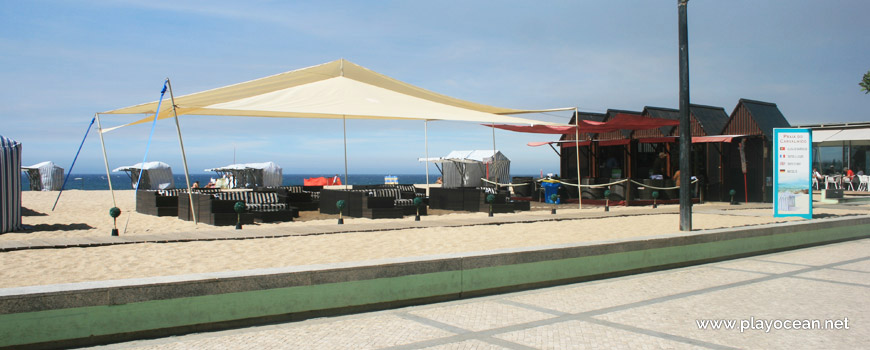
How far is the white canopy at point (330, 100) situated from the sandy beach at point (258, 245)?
2.72 metres

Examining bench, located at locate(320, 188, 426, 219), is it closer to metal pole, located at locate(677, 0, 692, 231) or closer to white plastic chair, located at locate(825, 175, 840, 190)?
metal pole, located at locate(677, 0, 692, 231)

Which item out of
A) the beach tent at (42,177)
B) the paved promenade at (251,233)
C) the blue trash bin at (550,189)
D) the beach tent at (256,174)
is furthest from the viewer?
the beach tent at (256,174)

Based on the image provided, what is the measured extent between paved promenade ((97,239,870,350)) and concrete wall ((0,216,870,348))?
159mm

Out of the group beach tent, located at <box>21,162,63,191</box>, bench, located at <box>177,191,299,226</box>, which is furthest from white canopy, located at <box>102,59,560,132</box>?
beach tent, located at <box>21,162,63,191</box>

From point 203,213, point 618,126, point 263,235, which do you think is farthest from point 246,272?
point 618,126

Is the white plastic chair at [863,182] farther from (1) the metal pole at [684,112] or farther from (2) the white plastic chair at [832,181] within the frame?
(1) the metal pole at [684,112]

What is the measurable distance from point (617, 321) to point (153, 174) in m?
42.1

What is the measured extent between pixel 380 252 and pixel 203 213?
701 centimetres

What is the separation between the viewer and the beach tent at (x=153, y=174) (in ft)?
142

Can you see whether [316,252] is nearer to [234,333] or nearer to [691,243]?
[234,333]

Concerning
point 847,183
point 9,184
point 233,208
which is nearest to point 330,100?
point 233,208

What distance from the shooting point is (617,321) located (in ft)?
21.7

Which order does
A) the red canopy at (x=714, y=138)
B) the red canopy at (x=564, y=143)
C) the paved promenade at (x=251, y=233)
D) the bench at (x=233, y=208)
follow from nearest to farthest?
1. the paved promenade at (x=251, y=233)
2. the bench at (x=233, y=208)
3. the red canopy at (x=714, y=138)
4. the red canopy at (x=564, y=143)

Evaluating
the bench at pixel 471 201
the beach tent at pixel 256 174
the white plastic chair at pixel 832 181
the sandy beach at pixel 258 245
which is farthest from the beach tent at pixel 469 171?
the sandy beach at pixel 258 245
